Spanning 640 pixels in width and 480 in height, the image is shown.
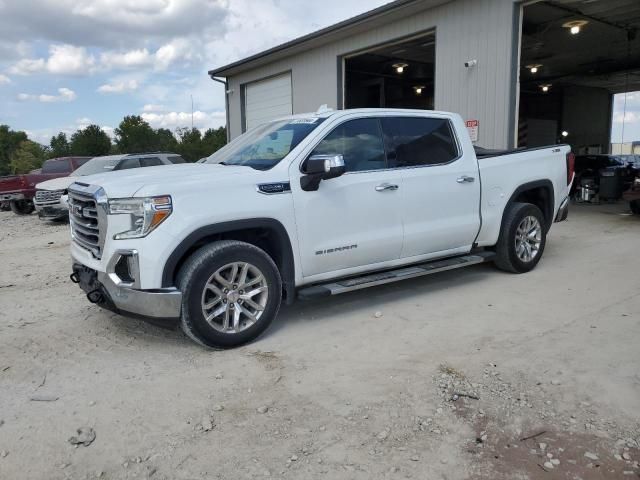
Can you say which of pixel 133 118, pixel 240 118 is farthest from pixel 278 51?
pixel 133 118

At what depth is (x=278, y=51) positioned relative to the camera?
1652cm

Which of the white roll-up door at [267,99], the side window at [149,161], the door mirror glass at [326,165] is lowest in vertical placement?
the door mirror glass at [326,165]

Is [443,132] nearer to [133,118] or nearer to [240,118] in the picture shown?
[240,118]

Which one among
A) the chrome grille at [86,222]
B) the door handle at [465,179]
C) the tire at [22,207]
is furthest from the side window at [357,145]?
the tire at [22,207]

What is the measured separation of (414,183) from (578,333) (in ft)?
6.59

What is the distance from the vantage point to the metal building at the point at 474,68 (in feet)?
36.2

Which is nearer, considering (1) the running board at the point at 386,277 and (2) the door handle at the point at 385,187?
(1) the running board at the point at 386,277

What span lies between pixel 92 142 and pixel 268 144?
71449 millimetres

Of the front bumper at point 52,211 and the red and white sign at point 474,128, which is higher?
the red and white sign at point 474,128

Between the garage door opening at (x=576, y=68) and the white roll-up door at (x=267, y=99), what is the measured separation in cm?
744

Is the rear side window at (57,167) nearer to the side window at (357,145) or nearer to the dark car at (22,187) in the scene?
the dark car at (22,187)

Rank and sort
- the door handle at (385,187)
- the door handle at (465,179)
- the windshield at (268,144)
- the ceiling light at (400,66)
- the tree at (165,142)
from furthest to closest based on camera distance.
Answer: the tree at (165,142)
the ceiling light at (400,66)
the door handle at (465,179)
the door handle at (385,187)
the windshield at (268,144)

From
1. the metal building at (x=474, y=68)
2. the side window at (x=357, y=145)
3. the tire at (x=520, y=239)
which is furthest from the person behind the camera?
the metal building at (x=474, y=68)

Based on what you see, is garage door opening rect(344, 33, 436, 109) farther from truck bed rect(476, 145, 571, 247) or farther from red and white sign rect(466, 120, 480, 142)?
truck bed rect(476, 145, 571, 247)
